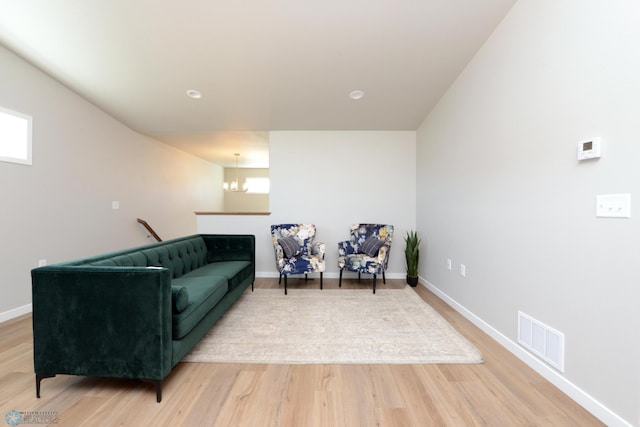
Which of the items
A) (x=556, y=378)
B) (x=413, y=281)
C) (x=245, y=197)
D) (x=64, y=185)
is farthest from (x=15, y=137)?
(x=245, y=197)

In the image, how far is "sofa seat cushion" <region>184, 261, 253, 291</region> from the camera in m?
2.63

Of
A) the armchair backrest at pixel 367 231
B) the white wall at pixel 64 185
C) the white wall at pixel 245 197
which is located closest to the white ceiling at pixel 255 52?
the white wall at pixel 64 185

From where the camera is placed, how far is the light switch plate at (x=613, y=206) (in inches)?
51.2

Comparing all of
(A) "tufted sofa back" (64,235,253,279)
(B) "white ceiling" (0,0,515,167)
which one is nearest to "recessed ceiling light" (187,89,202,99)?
(B) "white ceiling" (0,0,515,167)

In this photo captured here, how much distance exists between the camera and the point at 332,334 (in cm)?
230

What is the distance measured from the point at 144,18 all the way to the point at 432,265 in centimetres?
421

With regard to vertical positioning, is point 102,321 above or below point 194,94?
below

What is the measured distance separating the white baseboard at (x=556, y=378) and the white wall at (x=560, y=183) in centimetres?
3

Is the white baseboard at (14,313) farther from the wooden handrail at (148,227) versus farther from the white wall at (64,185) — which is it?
the wooden handrail at (148,227)

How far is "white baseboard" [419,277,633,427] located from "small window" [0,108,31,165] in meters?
4.97

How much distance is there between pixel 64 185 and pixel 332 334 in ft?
12.2

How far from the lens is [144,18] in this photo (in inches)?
→ 91.5

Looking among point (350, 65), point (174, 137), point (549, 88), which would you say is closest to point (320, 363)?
point (549, 88)

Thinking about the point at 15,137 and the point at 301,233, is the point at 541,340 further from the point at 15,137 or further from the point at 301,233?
the point at 15,137
